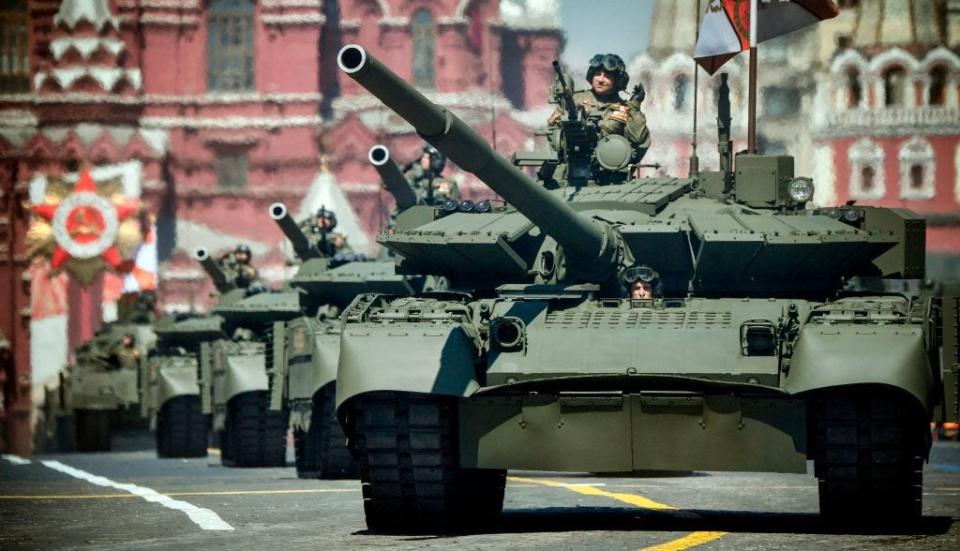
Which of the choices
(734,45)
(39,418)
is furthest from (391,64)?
(734,45)

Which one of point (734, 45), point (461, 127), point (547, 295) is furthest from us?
point (734, 45)

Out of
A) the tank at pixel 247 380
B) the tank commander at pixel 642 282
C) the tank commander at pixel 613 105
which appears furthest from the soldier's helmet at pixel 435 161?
the tank commander at pixel 642 282

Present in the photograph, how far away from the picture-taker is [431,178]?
100.0 ft

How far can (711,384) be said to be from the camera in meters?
16.3

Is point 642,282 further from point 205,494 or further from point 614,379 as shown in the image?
point 205,494

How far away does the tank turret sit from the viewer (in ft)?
96.7

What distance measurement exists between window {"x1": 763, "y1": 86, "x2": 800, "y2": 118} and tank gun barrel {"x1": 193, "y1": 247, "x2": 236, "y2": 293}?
37.1m

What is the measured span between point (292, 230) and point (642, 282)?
41.4 feet

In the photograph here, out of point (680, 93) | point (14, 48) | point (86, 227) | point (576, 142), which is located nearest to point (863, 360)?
point (576, 142)

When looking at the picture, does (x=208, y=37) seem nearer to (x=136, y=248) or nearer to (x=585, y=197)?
(x=136, y=248)

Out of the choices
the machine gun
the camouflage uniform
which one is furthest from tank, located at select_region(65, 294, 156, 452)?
the machine gun

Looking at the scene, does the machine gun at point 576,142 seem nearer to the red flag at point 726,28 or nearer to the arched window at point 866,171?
the red flag at point 726,28

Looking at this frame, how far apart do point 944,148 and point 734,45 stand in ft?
157

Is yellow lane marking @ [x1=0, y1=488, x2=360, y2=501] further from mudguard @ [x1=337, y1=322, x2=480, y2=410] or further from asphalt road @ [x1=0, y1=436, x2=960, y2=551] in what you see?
mudguard @ [x1=337, y1=322, x2=480, y2=410]
